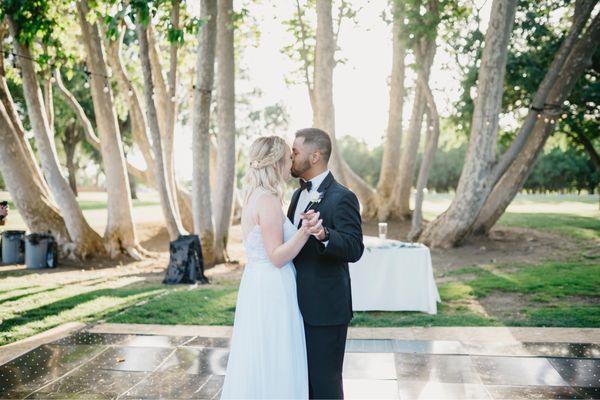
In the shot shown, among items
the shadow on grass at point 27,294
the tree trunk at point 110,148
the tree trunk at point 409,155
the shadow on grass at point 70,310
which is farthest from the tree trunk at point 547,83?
the shadow on grass at point 27,294

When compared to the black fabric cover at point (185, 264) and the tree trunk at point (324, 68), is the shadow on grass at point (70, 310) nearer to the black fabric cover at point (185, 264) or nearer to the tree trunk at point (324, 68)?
→ the black fabric cover at point (185, 264)

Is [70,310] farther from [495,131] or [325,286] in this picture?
[495,131]

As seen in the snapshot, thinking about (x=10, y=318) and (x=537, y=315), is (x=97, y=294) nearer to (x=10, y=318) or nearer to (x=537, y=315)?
Answer: (x=10, y=318)

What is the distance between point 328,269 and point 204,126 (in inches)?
374

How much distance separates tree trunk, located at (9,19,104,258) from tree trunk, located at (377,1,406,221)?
10841 mm

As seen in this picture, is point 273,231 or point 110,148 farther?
point 110,148

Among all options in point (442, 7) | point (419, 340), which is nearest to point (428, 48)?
point (442, 7)

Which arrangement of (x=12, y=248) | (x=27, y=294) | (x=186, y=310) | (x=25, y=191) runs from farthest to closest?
(x=12, y=248) → (x=25, y=191) → (x=27, y=294) → (x=186, y=310)

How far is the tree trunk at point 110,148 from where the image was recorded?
543 inches

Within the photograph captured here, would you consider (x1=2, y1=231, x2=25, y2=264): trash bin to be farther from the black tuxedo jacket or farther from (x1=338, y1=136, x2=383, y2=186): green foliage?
(x1=338, y1=136, x2=383, y2=186): green foliage

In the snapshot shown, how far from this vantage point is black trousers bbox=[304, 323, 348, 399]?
3.41 m

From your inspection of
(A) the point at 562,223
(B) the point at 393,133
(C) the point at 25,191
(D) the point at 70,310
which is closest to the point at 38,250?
(C) the point at 25,191

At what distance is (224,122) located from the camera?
13211 millimetres

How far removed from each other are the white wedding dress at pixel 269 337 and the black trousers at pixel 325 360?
0.04 metres
